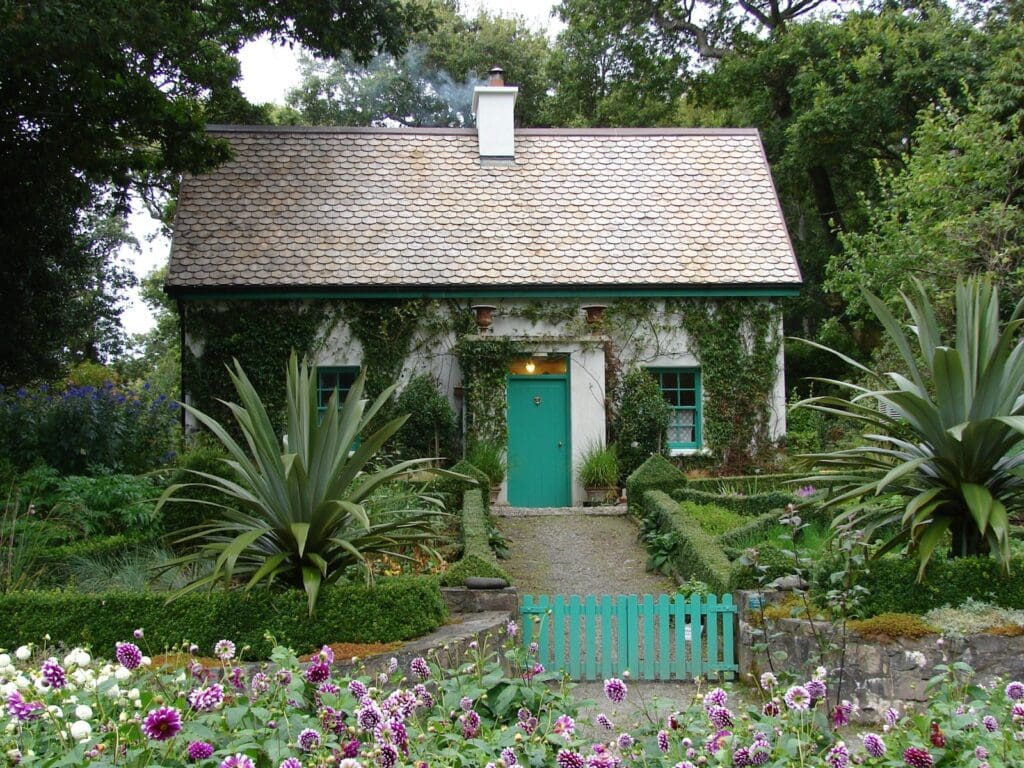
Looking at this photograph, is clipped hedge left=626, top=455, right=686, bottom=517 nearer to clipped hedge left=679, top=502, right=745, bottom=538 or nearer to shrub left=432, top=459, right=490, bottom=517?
clipped hedge left=679, top=502, right=745, bottom=538

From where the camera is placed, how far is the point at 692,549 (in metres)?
9.24

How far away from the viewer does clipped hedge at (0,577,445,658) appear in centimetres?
638

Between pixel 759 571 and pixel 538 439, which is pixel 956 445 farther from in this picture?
pixel 538 439

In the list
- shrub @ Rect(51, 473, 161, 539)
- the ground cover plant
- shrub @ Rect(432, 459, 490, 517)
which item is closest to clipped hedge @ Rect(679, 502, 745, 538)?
shrub @ Rect(432, 459, 490, 517)

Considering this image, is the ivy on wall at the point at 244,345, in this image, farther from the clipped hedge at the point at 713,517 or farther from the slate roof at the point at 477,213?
the clipped hedge at the point at 713,517

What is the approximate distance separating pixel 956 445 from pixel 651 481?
644cm

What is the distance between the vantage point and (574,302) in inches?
629

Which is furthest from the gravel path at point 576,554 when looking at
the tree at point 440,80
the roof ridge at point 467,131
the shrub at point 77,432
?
the tree at point 440,80

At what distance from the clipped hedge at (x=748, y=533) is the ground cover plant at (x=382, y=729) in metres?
6.01

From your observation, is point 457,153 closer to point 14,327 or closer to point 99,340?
point 14,327

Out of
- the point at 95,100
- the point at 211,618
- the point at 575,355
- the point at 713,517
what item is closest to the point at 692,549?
the point at 713,517

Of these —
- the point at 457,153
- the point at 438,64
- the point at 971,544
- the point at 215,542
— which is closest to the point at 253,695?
the point at 215,542

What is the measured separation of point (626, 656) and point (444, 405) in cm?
759

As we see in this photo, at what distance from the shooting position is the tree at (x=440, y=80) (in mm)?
34281
